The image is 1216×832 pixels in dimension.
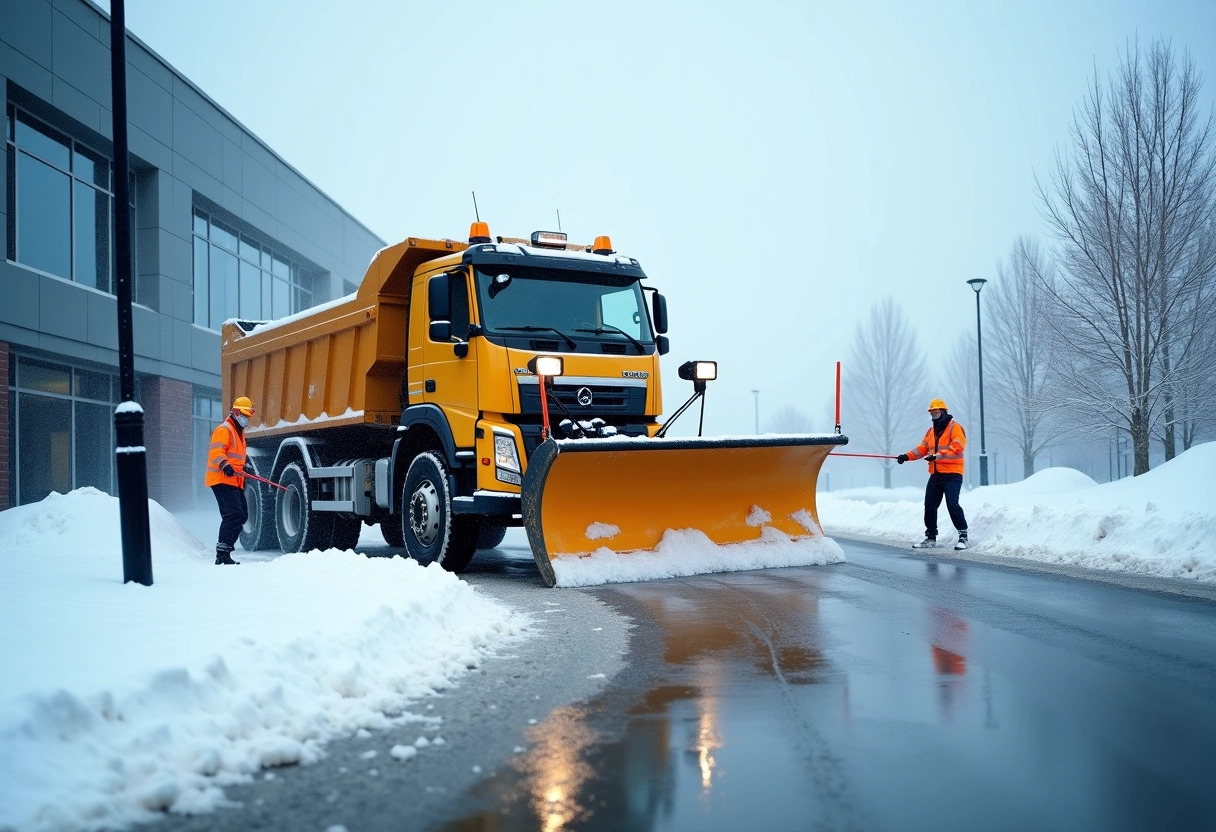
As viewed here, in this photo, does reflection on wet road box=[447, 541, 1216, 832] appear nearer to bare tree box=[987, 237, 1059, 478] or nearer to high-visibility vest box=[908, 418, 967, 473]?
high-visibility vest box=[908, 418, 967, 473]

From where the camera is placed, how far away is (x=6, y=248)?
58.0 feet

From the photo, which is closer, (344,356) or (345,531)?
(344,356)

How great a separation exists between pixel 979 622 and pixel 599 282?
5.34m

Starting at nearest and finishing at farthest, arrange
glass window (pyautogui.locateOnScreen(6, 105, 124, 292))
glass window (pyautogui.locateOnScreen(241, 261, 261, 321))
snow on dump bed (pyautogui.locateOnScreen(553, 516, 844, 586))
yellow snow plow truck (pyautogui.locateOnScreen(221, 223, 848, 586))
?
snow on dump bed (pyautogui.locateOnScreen(553, 516, 844, 586)) → yellow snow plow truck (pyautogui.locateOnScreen(221, 223, 848, 586)) → glass window (pyautogui.locateOnScreen(6, 105, 124, 292)) → glass window (pyautogui.locateOnScreen(241, 261, 261, 321))

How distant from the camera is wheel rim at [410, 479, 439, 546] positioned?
10.2 meters

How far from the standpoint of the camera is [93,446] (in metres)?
21.3

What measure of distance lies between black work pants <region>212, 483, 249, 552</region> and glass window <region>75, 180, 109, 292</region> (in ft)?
37.4

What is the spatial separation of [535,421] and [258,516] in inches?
249

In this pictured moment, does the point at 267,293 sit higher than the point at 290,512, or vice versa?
the point at 267,293

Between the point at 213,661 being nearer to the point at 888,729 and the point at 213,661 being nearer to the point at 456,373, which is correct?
the point at 888,729

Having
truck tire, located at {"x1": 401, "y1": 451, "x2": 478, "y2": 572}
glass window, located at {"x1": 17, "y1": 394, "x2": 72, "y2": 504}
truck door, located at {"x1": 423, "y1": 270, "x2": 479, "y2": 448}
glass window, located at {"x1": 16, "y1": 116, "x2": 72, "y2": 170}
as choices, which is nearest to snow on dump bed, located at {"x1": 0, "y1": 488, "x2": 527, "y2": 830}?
truck tire, located at {"x1": 401, "y1": 451, "x2": 478, "y2": 572}

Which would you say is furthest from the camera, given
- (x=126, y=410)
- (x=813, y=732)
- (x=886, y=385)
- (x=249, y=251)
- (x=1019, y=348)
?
(x=886, y=385)

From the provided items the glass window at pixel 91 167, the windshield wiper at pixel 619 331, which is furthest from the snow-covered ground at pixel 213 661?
the glass window at pixel 91 167

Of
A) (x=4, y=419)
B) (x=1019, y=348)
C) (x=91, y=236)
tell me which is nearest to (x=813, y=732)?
(x=4, y=419)
